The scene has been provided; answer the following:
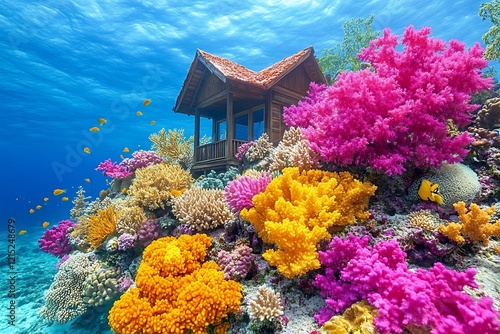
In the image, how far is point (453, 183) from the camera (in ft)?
12.2

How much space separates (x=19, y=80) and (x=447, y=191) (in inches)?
1373

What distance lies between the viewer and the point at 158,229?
5965 millimetres

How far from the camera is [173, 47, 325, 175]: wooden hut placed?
9594 mm

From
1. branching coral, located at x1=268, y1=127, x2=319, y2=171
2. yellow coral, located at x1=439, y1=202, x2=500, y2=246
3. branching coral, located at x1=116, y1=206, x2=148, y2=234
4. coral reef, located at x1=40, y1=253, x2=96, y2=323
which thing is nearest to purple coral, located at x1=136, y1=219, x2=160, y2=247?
branching coral, located at x1=116, y1=206, x2=148, y2=234

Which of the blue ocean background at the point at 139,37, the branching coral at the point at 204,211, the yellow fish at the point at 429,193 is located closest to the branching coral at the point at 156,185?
the branching coral at the point at 204,211

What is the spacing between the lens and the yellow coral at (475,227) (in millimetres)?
2936

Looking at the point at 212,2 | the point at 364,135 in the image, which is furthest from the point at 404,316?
the point at 212,2

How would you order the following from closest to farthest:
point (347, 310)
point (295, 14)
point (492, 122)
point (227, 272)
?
point (347, 310) → point (227, 272) → point (492, 122) → point (295, 14)

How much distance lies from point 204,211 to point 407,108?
3967 millimetres

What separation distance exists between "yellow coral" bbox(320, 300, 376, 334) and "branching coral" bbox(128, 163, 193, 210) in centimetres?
536

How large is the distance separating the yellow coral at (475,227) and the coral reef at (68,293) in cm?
782

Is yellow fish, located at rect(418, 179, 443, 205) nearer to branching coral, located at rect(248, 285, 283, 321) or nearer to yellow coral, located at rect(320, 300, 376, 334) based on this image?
yellow coral, located at rect(320, 300, 376, 334)

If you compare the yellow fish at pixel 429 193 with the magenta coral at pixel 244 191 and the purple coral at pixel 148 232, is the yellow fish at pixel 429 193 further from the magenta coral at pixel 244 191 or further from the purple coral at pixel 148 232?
the purple coral at pixel 148 232

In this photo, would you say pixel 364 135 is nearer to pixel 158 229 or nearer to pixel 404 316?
pixel 404 316
